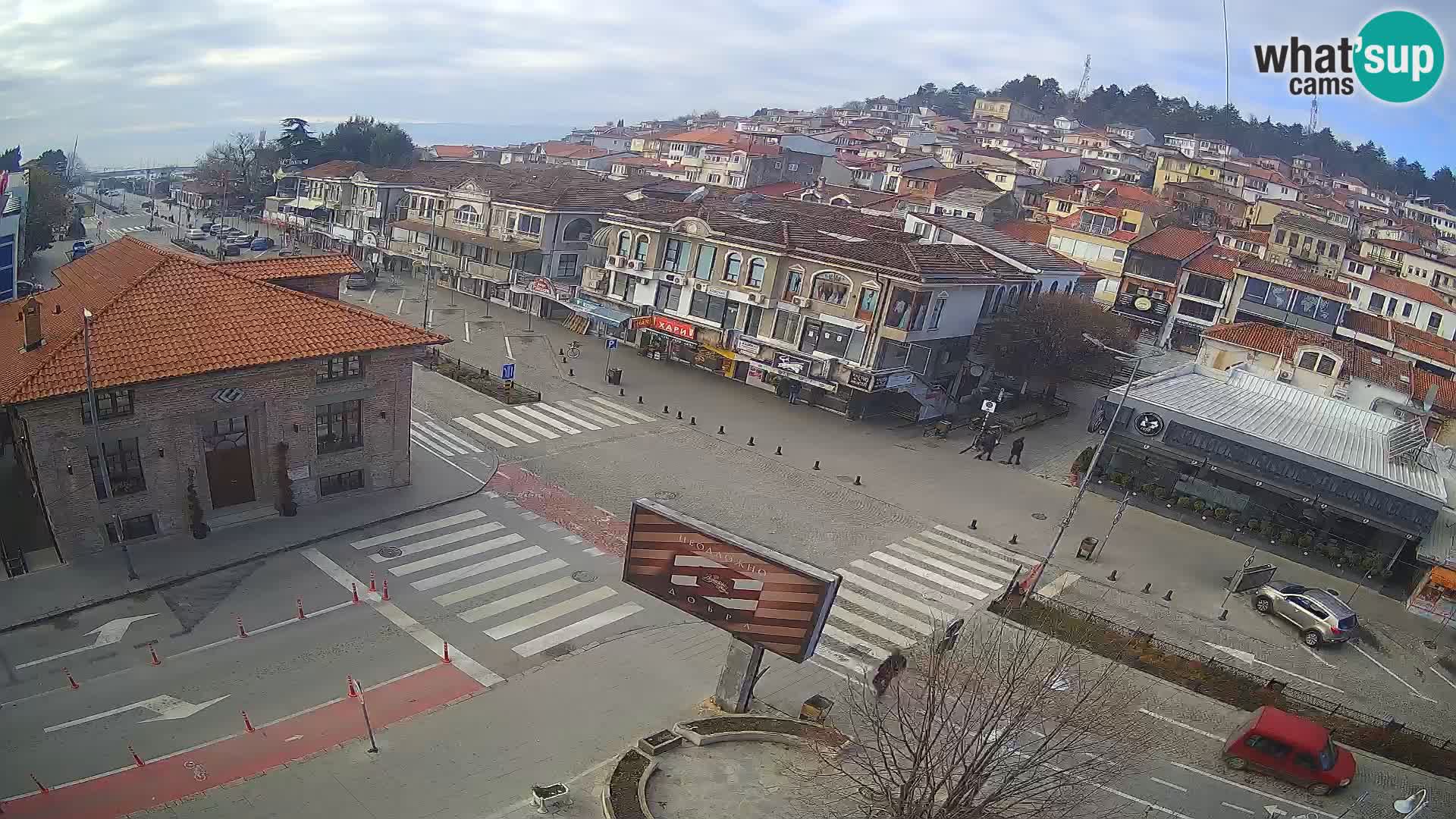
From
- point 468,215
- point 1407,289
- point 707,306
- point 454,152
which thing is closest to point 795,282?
point 707,306

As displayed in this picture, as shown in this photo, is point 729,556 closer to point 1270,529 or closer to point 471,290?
point 1270,529

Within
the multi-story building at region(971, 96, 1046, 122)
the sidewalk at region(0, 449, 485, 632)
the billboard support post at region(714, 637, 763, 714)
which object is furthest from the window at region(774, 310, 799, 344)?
the multi-story building at region(971, 96, 1046, 122)

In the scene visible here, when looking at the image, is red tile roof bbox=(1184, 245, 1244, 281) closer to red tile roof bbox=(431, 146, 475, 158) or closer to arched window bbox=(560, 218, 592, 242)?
arched window bbox=(560, 218, 592, 242)

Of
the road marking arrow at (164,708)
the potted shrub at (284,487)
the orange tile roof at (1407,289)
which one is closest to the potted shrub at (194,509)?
the potted shrub at (284,487)

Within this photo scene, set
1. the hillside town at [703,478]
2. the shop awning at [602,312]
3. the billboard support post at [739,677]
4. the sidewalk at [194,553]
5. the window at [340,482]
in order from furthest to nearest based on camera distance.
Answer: the shop awning at [602,312], the window at [340,482], the sidewalk at [194,553], the hillside town at [703,478], the billboard support post at [739,677]

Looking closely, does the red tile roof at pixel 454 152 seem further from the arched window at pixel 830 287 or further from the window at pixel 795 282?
the arched window at pixel 830 287

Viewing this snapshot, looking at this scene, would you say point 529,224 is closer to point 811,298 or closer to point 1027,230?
point 811,298

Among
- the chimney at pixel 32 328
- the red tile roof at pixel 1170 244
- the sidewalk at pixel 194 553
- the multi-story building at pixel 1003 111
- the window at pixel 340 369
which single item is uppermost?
the multi-story building at pixel 1003 111
